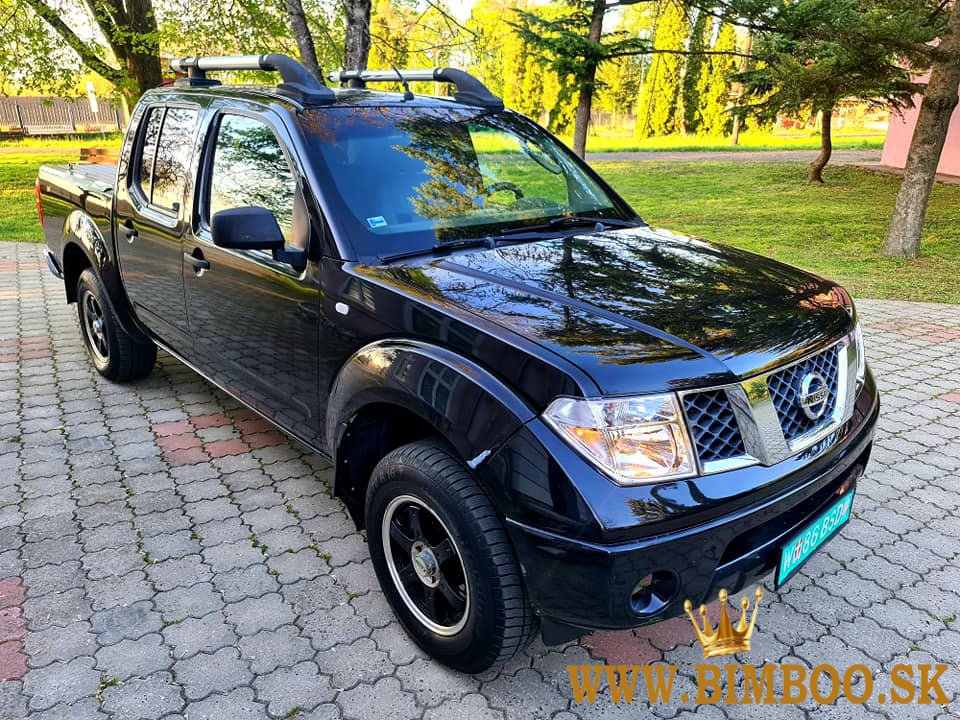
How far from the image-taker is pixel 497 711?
2273 millimetres

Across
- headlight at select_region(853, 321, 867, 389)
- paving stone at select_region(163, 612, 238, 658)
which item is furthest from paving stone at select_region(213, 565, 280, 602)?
headlight at select_region(853, 321, 867, 389)

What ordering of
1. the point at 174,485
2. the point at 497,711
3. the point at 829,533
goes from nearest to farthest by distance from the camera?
the point at 497,711, the point at 829,533, the point at 174,485

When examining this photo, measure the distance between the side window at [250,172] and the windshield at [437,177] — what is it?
0.21 meters

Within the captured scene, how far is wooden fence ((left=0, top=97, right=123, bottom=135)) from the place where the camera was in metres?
33.2

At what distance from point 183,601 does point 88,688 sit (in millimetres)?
480

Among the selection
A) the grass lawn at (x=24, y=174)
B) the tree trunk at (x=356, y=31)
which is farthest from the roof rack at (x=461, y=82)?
Result: the grass lawn at (x=24, y=174)

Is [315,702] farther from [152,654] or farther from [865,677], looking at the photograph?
[865,677]

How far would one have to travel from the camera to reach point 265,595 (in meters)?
2.81

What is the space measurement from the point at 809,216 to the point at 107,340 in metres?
12.1

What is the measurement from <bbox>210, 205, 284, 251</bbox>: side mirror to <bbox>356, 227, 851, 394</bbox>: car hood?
0.44 metres

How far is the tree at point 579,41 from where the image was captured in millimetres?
12047

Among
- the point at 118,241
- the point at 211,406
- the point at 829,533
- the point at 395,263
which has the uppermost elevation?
the point at 395,263

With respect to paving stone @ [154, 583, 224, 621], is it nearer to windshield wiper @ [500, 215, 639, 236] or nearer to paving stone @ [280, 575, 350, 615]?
paving stone @ [280, 575, 350, 615]

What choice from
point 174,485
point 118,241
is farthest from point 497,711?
point 118,241
